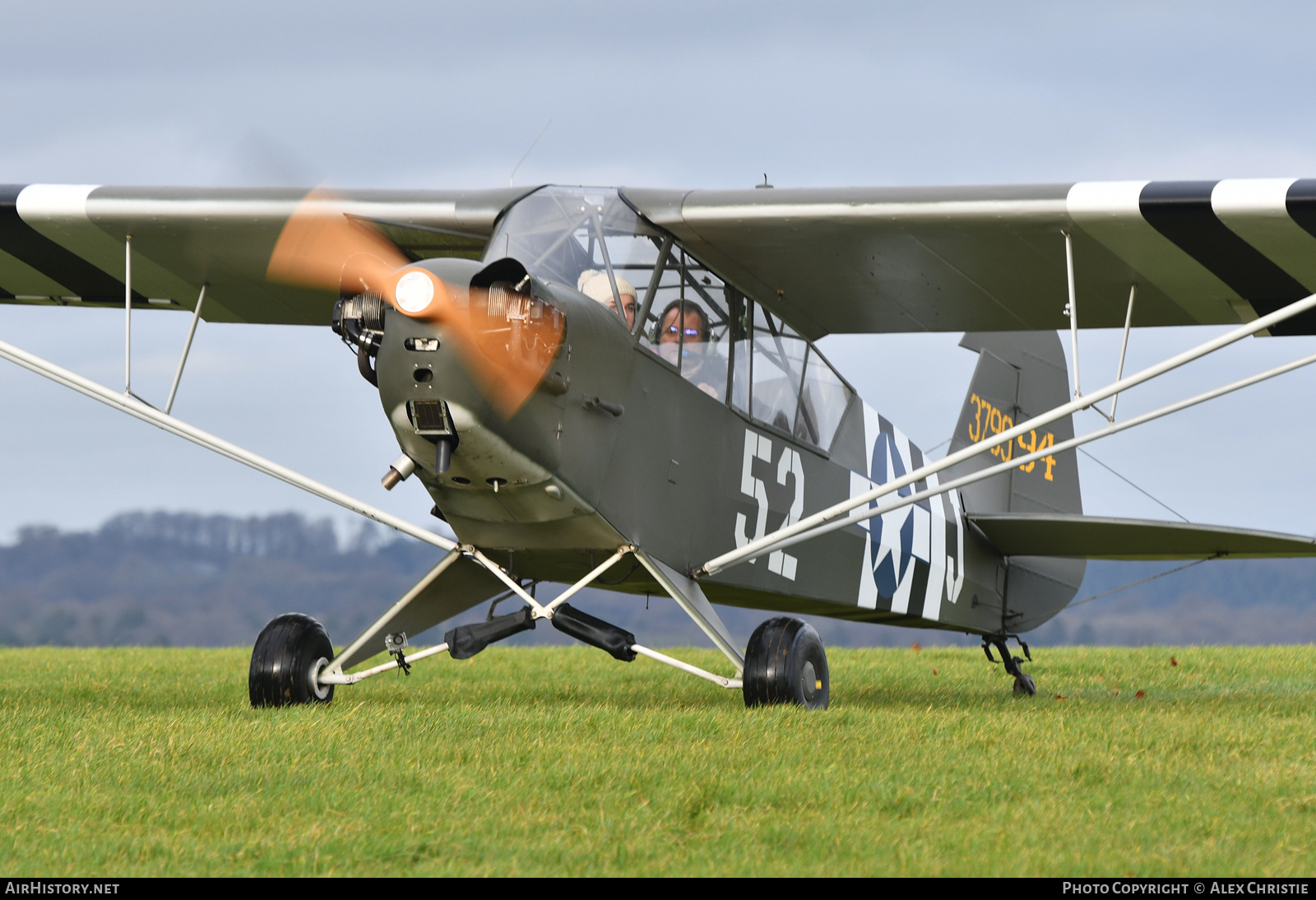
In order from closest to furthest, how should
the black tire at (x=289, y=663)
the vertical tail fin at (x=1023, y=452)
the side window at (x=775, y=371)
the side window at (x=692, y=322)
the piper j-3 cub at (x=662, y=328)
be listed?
1. the piper j-3 cub at (x=662, y=328)
2. the black tire at (x=289, y=663)
3. the side window at (x=692, y=322)
4. the side window at (x=775, y=371)
5. the vertical tail fin at (x=1023, y=452)

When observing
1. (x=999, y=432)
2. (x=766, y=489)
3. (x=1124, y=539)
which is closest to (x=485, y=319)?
(x=766, y=489)

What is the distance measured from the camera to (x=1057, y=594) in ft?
41.5

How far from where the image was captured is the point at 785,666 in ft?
22.7

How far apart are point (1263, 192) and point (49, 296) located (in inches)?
345

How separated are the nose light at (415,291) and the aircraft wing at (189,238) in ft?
6.29

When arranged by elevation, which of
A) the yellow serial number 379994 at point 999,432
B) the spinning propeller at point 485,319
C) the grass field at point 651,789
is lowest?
the grass field at point 651,789

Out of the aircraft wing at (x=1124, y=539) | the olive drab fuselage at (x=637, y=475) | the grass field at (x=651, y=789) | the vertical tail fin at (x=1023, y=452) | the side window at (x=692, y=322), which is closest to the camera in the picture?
the grass field at (x=651, y=789)

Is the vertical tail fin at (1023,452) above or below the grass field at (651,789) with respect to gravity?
above

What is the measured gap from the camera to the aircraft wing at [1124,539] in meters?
9.27

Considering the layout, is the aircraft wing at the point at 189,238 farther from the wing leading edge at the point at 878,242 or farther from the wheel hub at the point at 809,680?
the wheel hub at the point at 809,680

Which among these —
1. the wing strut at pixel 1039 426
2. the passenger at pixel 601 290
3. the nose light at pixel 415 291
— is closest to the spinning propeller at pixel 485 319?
the nose light at pixel 415 291

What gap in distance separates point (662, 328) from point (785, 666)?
6.68 ft

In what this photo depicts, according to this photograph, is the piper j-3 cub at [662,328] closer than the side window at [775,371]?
Yes

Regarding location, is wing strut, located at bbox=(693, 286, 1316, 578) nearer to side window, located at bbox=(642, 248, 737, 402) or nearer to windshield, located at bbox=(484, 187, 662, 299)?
side window, located at bbox=(642, 248, 737, 402)
